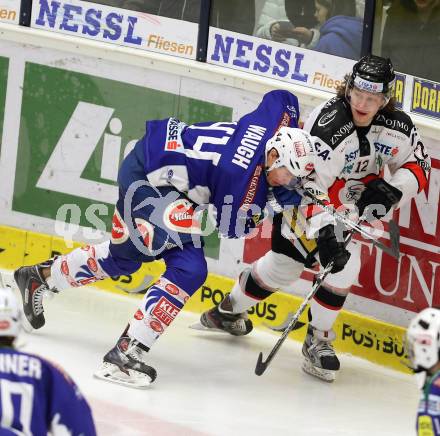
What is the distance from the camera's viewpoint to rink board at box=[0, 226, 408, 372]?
602 centimetres

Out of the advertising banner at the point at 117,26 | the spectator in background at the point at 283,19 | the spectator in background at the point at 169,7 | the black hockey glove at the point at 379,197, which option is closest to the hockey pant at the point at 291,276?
the black hockey glove at the point at 379,197

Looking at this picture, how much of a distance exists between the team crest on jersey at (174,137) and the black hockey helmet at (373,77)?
2.24 ft

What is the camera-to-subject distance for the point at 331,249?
5.45 meters

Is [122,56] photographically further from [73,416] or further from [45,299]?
[73,416]

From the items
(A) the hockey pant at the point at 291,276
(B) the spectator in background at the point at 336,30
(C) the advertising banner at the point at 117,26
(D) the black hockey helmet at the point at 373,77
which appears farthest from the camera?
(C) the advertising banner at the point at 117,26

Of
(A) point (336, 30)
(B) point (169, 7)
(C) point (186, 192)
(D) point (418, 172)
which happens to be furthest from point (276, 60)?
(C) point (186, 192)

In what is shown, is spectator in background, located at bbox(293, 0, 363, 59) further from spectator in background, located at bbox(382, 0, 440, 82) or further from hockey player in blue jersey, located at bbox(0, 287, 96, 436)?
hockey player in blue jersey, located at bbox(0, 287, 96, 436)

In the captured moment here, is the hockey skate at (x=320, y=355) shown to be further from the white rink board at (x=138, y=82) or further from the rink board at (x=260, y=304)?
the white rink board at (x=138, y=82)

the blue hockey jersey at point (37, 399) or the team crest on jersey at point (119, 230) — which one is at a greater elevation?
the team crest on jersey at point (119, 230)

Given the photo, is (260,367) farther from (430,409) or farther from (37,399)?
(37,399)

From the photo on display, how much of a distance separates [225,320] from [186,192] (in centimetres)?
98

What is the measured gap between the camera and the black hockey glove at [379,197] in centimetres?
555

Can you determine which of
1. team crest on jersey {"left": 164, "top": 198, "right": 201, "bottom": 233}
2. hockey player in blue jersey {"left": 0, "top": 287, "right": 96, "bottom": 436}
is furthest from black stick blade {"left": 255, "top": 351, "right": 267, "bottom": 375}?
hockey player in blue jersey {"left": 0, "top": 287, "right": 96, "bottom": 436}

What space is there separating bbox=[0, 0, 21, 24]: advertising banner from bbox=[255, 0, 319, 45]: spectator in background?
129 cm
